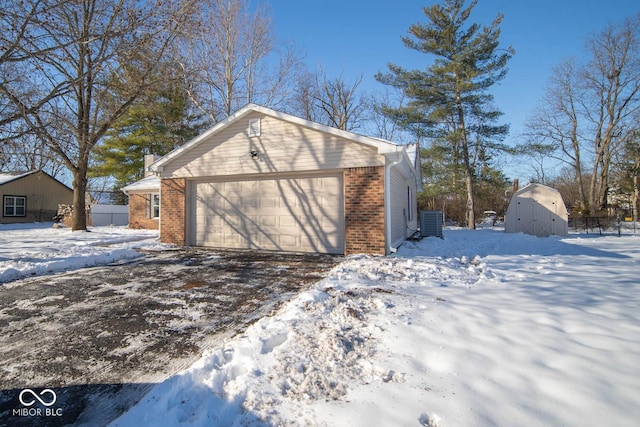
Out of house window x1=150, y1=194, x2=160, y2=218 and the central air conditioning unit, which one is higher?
house window x1=150, y1=194, x2=160, y2=218

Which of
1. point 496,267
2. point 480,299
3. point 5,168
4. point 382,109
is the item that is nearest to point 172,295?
point 480,299

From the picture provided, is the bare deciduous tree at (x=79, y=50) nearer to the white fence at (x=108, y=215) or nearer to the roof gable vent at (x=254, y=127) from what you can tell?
the roof gable vent at (x=254, y=127)

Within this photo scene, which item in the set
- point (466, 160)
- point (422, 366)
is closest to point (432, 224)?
point (466, 160)

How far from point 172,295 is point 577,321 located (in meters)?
5.16

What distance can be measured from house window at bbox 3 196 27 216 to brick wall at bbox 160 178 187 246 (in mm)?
24344

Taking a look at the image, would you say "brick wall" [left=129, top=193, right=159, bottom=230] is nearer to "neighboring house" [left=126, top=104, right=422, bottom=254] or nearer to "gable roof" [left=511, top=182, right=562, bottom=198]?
"neighboring house" [left=126, top=104, right=422, bottom=254]

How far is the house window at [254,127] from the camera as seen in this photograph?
358 inches

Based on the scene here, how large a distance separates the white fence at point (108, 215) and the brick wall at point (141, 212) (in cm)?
657

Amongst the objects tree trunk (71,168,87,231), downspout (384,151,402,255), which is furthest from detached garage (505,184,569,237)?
tree trunk (71,168,87,231)

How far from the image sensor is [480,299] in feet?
13.6

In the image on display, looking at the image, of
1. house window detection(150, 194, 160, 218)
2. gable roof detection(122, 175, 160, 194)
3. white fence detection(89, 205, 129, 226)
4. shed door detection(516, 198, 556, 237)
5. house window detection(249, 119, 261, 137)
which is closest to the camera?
house window detection(249, 119, 261, 137)

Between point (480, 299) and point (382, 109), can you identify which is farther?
point (382, 109)

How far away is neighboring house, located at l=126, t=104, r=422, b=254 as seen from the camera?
795 centimetres

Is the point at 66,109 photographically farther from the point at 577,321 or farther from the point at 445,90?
the point at 445,90
